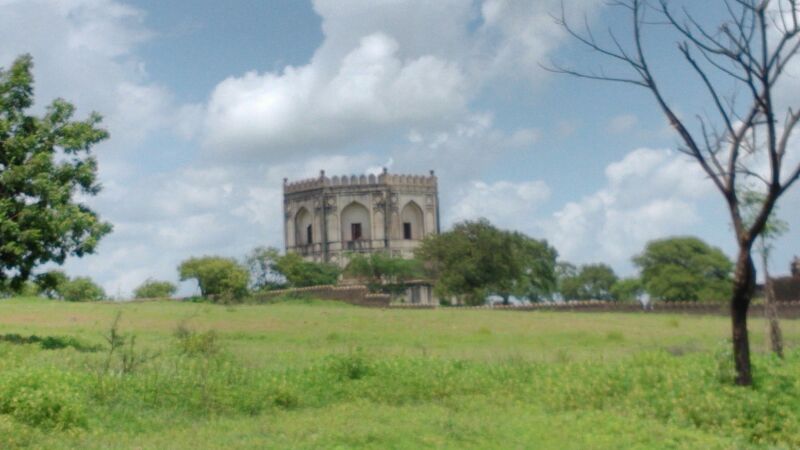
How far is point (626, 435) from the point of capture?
11.3 meters

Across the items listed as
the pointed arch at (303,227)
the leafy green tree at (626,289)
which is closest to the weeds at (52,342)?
the pointed arch at (303,227)

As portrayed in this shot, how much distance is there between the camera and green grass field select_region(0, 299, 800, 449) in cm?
1104

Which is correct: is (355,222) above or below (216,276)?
above

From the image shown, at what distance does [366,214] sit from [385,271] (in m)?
10.5

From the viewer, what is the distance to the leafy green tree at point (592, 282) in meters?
89.7

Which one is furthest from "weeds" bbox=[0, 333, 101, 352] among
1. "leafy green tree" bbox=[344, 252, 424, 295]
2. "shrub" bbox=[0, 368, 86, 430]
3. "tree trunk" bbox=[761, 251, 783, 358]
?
"leafy green tree" bbox=[344, 252, 424, 295]

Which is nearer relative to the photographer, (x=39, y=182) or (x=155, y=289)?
(x=39, y=182)

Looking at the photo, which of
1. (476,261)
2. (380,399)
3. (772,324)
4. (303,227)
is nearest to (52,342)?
(380,399)

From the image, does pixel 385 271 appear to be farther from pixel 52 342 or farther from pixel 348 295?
pixel 52 342

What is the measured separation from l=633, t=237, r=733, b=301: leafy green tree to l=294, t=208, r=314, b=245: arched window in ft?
86.5

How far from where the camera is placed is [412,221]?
74.5 meters

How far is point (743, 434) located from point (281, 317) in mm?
19927

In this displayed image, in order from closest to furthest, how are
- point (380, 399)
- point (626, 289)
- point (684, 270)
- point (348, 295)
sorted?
point (380, 399) < point (348, 295) < point (684, 270) < point (626, 289)

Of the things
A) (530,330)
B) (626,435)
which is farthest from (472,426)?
(530,330)
